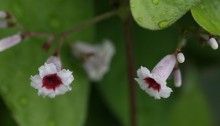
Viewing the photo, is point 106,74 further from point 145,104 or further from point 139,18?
point 139,18

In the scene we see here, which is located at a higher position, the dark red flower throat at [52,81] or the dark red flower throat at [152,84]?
the dark red flower throat at [52,81]

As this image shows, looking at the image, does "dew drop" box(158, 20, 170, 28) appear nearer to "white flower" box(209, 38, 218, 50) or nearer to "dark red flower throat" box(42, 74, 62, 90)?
"white flower" box(209, 38, 218, 50)

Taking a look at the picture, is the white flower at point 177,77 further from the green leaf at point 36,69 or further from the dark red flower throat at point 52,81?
the green leaf at point 36,69

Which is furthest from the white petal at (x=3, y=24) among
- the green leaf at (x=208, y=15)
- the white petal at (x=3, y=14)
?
the green leaf at (x=208, y=15)

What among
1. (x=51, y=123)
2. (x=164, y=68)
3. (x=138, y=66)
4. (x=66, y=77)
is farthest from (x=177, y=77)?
(x=138, y=66)

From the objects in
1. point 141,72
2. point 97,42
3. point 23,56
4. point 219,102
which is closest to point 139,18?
point 141,72

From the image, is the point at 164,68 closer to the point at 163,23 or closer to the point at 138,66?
the point at 163,23

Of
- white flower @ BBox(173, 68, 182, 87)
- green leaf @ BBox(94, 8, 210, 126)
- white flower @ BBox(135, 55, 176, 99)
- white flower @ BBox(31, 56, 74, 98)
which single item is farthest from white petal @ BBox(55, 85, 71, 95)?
green leaf @ BBox(94, 8, 210, 126)
